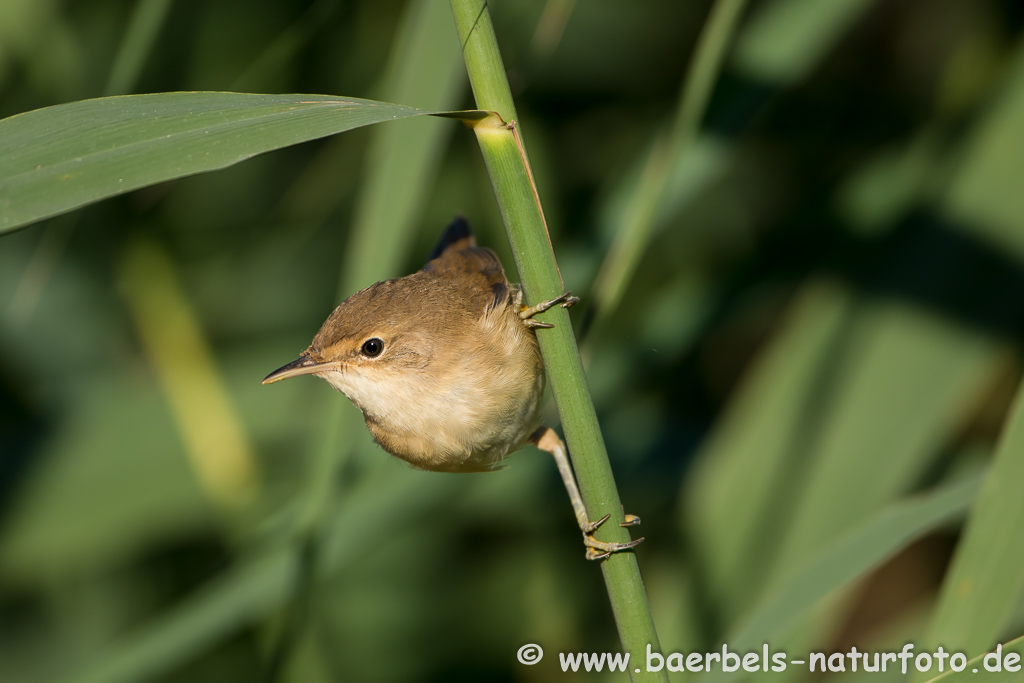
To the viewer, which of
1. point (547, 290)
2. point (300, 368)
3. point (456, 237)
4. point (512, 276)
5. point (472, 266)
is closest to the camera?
point (547, 290)

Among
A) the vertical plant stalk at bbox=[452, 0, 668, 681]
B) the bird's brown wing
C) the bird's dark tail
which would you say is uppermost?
the bird's dark tail

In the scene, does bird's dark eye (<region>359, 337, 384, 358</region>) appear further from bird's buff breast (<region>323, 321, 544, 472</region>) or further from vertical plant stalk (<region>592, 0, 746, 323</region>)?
vertical plant stalk (<region>592, 0, 746, 323</region>)

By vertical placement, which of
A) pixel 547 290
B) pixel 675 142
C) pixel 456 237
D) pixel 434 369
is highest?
pixel 456 237

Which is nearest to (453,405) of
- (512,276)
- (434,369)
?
(434,369)

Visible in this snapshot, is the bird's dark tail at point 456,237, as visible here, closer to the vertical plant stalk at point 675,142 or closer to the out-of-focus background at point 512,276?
the out-of-focus background at point 512,276

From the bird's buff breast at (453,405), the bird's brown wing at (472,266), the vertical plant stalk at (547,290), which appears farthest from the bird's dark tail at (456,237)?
the vertical plant stalk at (547,290)

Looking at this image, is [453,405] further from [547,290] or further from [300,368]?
[547,290]

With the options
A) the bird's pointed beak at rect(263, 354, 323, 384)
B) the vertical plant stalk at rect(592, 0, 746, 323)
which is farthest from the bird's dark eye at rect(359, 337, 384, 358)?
the vertical plant stalk at rect(592, 0, 746, 323)
